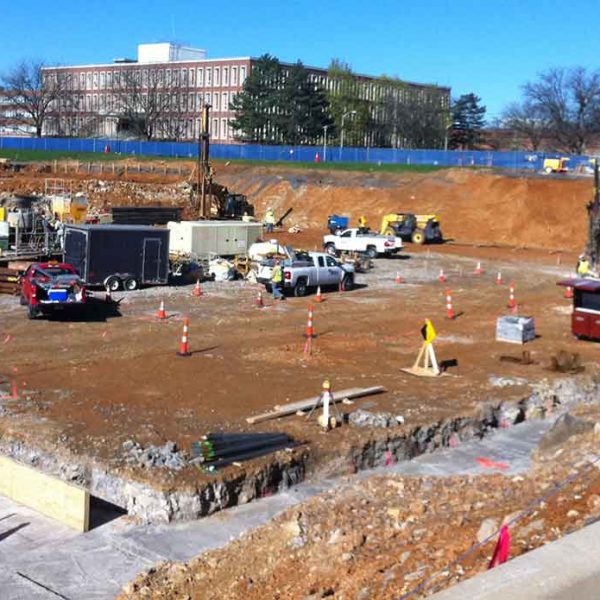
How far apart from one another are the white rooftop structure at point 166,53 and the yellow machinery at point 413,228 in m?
89.6

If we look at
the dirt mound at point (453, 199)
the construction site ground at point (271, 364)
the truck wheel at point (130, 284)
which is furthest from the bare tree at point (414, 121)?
the truck wheel at point (130, 284)

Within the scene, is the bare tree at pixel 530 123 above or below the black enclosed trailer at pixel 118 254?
above

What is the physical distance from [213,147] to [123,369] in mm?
72032

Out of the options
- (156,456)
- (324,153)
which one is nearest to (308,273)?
(156,456)

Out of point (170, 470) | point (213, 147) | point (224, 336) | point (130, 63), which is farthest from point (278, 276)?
point (130, 63)

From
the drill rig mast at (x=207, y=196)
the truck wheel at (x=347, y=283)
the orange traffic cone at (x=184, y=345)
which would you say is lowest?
the orange traffic cone at (x=184, y=345)

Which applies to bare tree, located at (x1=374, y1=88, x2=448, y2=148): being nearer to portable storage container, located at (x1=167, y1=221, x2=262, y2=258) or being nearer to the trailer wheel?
portable storage container, located at (x1=167, y1=221, x2=262, y2=258)

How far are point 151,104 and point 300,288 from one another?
90.4 m

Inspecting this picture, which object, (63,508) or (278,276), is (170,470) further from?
(278,276)

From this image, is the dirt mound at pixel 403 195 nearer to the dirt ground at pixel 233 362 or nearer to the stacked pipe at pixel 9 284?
the dirt ground at pixel 233 362

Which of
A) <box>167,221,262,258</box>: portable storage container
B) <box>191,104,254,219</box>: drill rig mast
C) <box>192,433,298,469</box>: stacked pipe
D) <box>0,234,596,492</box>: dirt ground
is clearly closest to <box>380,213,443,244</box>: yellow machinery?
<box>191,104,254,219</box>: drill rig mast

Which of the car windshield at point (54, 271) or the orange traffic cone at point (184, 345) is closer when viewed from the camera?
the orange traffic cone at point (184, 345)

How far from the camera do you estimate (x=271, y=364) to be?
892 inches

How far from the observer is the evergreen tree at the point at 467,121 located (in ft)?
408
